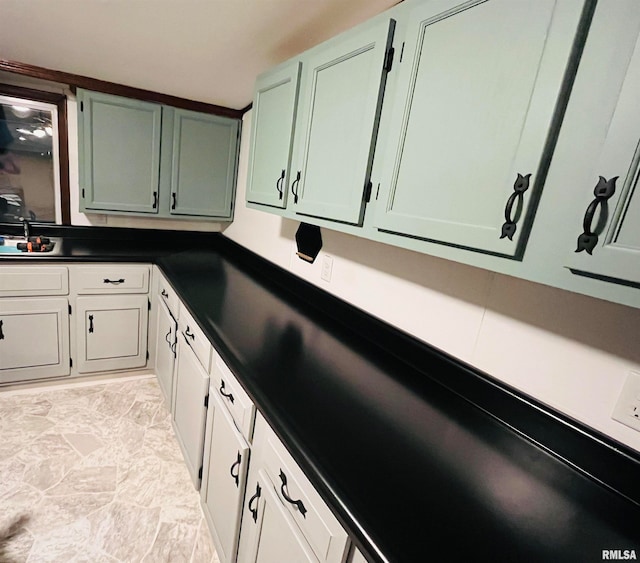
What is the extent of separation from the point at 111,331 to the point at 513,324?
8.41 ft

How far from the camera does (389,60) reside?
3.32ft

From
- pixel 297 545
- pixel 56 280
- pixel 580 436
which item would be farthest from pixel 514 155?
pixel 56 280

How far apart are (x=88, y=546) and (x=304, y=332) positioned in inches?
49.1

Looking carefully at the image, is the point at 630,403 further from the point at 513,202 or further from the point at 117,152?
the point at 117,152

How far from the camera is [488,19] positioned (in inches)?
29.9

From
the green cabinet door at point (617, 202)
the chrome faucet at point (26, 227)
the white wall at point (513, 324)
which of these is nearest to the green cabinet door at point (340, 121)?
the white wall at point (513, 324)

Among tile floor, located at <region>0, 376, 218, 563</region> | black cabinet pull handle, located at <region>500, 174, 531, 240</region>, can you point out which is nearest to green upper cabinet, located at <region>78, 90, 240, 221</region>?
tile floor, located at <region>0, 376, 218, 563</region>

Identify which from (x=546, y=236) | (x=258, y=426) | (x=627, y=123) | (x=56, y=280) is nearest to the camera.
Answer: (x=627, y=123)

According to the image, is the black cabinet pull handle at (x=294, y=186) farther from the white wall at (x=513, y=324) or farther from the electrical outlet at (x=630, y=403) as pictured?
the electrical outlet at (x=630, y=403)

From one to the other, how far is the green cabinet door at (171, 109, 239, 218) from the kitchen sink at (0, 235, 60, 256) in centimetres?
85

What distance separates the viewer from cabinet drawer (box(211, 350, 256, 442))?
106cm

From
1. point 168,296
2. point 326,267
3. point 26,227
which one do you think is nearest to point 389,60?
point 326,267

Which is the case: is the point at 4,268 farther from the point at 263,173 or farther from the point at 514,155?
the point at 514,155

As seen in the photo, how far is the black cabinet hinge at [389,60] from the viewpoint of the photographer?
101 cm
